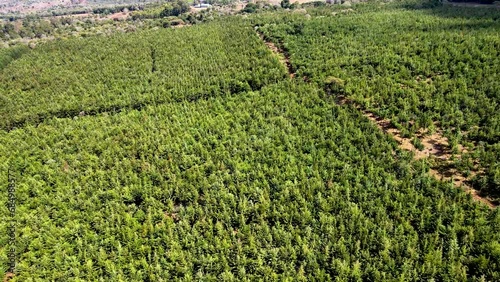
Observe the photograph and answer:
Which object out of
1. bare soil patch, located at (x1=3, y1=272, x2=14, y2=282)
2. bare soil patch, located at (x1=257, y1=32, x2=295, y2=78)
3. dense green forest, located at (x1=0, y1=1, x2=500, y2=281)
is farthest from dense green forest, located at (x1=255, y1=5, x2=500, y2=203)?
bare soil patch, located at (x1=3, y1=272, x2=14, y2=282)

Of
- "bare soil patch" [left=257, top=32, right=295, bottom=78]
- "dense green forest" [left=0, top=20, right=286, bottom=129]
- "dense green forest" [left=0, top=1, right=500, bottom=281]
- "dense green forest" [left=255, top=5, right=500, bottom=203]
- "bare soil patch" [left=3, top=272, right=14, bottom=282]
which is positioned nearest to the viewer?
"dense green forest" [left=0, top=1, right=500, bottom=281]

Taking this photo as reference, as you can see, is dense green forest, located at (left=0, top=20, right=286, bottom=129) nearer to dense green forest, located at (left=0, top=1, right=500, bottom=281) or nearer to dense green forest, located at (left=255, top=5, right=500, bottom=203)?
dense green forest, located at (left=0, top=1, right=500, bottom=281)

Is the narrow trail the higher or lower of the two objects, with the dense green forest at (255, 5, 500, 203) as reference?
lower

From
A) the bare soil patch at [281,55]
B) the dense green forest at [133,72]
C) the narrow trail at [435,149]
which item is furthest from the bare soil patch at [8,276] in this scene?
the bare soil patch at [281,55]

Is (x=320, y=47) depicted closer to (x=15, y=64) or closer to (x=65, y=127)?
(x=65, y=127)

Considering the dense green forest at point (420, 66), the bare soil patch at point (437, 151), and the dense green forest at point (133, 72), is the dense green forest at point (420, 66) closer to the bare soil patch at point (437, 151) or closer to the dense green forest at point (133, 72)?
the bare soil patch at point (437, 151)

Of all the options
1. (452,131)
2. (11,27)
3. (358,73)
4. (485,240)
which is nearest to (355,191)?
(485,240)

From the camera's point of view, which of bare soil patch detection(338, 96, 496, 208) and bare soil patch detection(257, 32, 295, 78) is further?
bare soil patch detection(257, 32, 295, 78)
